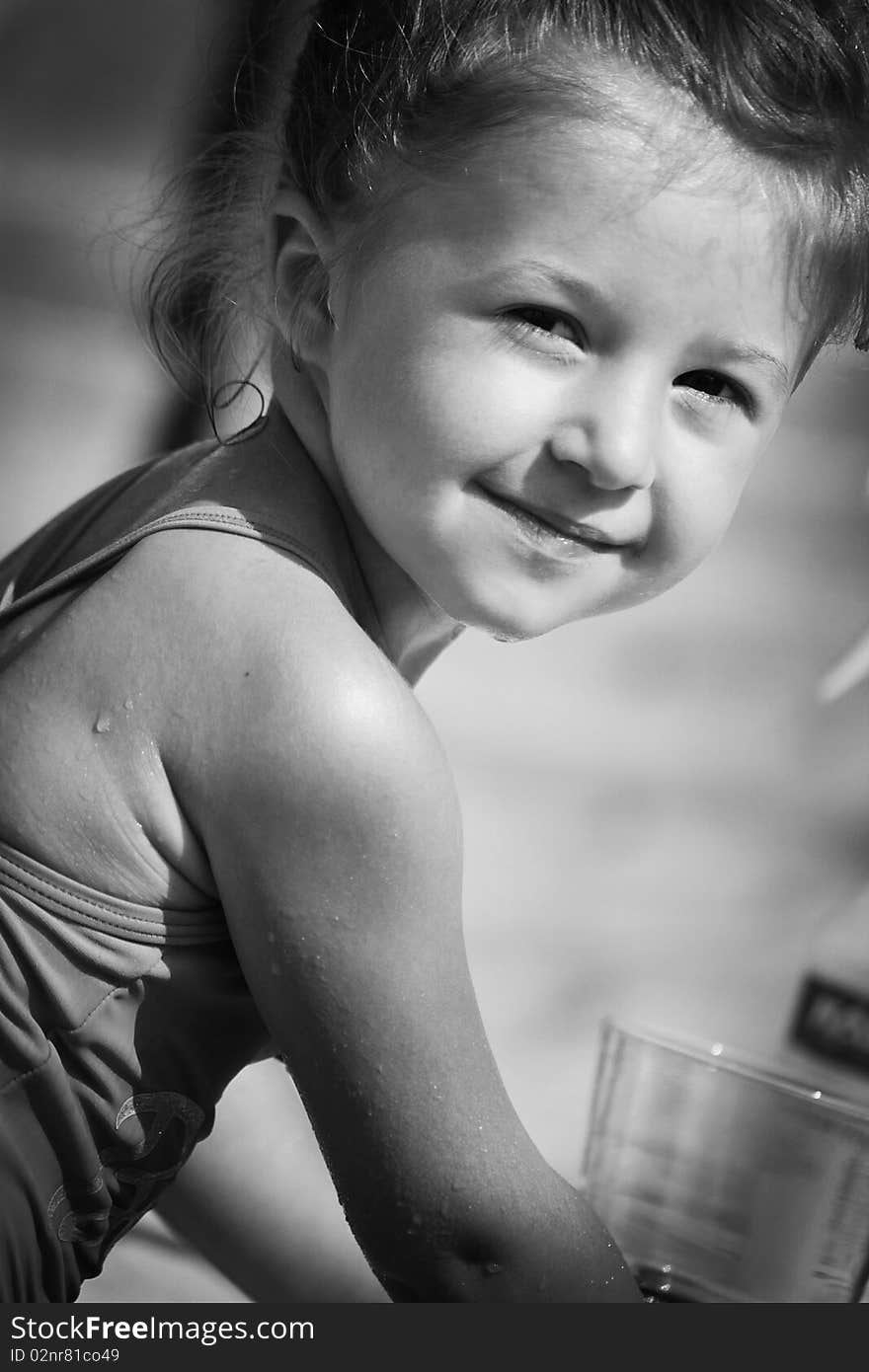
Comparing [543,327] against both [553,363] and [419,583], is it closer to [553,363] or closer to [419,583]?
[553,363]

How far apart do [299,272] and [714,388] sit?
0.81 feet

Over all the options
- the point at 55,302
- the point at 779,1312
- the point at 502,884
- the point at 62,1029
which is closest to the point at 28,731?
the point at 62,1029

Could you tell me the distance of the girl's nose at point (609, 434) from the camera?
0.77 meters

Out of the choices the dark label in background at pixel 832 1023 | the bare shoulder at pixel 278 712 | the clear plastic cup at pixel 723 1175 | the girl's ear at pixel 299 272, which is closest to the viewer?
the bare shoulder at pixel 278 712

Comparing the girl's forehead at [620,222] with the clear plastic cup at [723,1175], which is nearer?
the girl's forehead at [620,222]

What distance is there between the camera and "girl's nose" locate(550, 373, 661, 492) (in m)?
0.77

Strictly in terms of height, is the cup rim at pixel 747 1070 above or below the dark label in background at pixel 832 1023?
below

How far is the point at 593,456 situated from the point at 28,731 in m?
0.31

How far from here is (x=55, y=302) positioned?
6.81ft

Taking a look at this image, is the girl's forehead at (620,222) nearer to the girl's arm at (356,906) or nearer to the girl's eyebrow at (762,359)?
the girl's eyebrow at (762,359)
